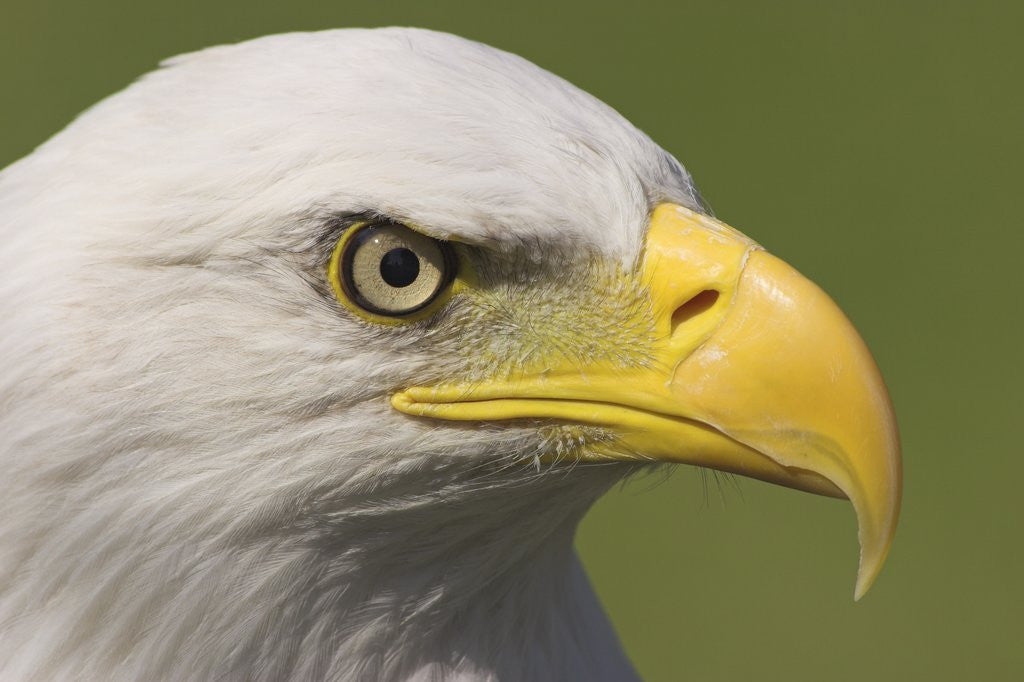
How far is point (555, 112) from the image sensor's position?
10.1 feet

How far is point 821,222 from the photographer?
11.3 meters

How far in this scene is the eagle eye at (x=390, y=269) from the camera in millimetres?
2910

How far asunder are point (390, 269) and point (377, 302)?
0.08 metres

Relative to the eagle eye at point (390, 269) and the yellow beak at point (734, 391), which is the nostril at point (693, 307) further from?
the eagle eye at point (390, 269)

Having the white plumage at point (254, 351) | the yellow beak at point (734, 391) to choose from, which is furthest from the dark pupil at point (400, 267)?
the yellow beak at point (734, 391)

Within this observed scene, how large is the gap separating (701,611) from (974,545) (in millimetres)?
2001

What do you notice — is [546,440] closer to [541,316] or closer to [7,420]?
[541,316]

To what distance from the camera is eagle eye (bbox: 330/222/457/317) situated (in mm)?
2910

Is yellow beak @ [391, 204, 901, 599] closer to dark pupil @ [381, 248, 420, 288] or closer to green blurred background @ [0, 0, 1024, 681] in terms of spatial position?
dark pupil @ [381, 248, 420, 288]

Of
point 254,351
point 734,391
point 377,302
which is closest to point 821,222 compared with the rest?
point 734,391

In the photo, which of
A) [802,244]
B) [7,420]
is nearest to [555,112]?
[7,420]

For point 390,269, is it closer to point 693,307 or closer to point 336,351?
point 336,351

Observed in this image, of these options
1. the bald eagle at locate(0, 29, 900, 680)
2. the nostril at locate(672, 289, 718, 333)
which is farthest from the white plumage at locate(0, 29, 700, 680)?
the nostril at locate(672, 289, 718, 333)

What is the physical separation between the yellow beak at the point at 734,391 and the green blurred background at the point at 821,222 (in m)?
5.04
